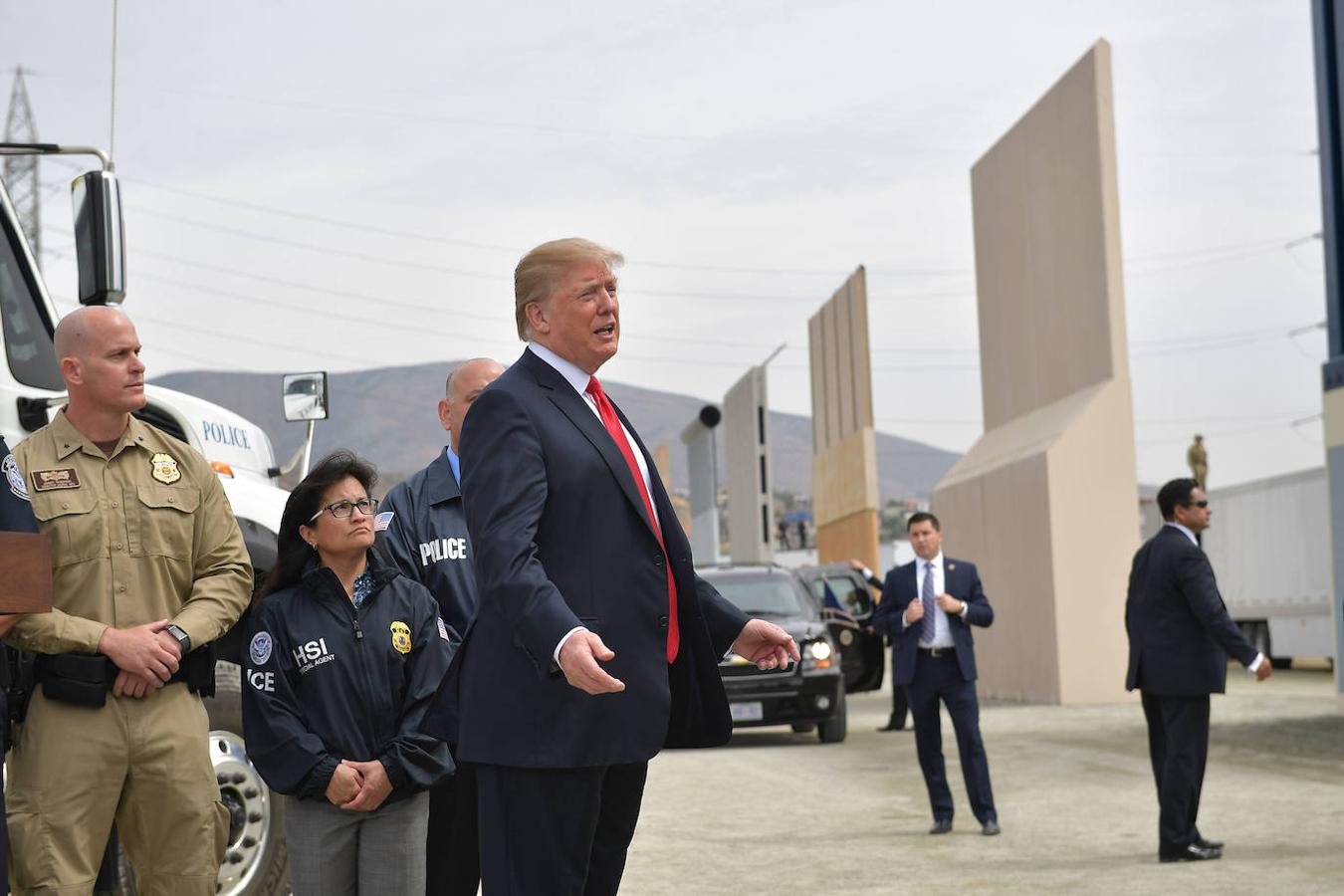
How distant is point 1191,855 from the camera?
30.9 feet

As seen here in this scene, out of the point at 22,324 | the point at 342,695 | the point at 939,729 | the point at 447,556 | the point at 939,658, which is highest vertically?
the point at 22,324

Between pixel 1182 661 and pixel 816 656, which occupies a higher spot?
pixel 1182 661

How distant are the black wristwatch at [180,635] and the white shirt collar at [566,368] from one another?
1.41 m

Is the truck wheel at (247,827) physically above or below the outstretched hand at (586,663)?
below

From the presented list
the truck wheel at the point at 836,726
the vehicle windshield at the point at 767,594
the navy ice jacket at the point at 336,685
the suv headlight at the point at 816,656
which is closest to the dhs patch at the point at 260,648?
the navy ice jacket at the point at 336,685

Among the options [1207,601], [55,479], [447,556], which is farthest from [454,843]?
[1207,601]

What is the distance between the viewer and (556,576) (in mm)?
3904

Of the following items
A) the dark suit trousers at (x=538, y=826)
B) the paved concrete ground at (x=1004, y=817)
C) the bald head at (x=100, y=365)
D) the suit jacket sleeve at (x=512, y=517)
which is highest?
the bald head at (x=100, y=365)

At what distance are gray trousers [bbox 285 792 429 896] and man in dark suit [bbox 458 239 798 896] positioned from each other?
3.19 feet

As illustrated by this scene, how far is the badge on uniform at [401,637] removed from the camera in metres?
5.11

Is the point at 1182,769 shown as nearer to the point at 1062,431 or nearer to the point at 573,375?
the point at 573,375

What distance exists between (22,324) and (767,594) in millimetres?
13415

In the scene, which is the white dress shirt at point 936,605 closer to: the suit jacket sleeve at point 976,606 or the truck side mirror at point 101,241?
the suit jacket sleeve at point 976,606

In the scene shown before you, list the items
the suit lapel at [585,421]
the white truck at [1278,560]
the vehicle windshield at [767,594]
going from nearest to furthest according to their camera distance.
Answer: the suit lapel at [585,421] → the vehicle windshield at [767,594] → the white truck at [1278,560]
